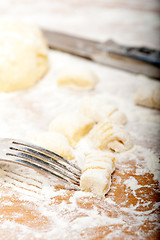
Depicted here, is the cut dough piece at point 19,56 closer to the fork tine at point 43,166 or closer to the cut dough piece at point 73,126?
the cut dough piece at point 73,126

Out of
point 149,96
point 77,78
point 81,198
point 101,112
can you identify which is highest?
Answer: point 77,78

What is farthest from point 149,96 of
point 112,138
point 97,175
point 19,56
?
point 19,56

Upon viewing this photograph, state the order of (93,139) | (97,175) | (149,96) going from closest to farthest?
(97,175)
(93,139)
(149,96)

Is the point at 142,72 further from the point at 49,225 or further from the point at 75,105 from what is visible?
the point at 49,225

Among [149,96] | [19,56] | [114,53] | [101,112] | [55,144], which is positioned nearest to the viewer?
[55,144]

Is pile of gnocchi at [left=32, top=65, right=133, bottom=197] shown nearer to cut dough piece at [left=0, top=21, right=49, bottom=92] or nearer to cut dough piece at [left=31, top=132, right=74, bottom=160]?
cut dough piece at [left=31, top=132, right=74, bottom=160]

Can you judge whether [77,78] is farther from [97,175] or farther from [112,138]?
[97,175]
